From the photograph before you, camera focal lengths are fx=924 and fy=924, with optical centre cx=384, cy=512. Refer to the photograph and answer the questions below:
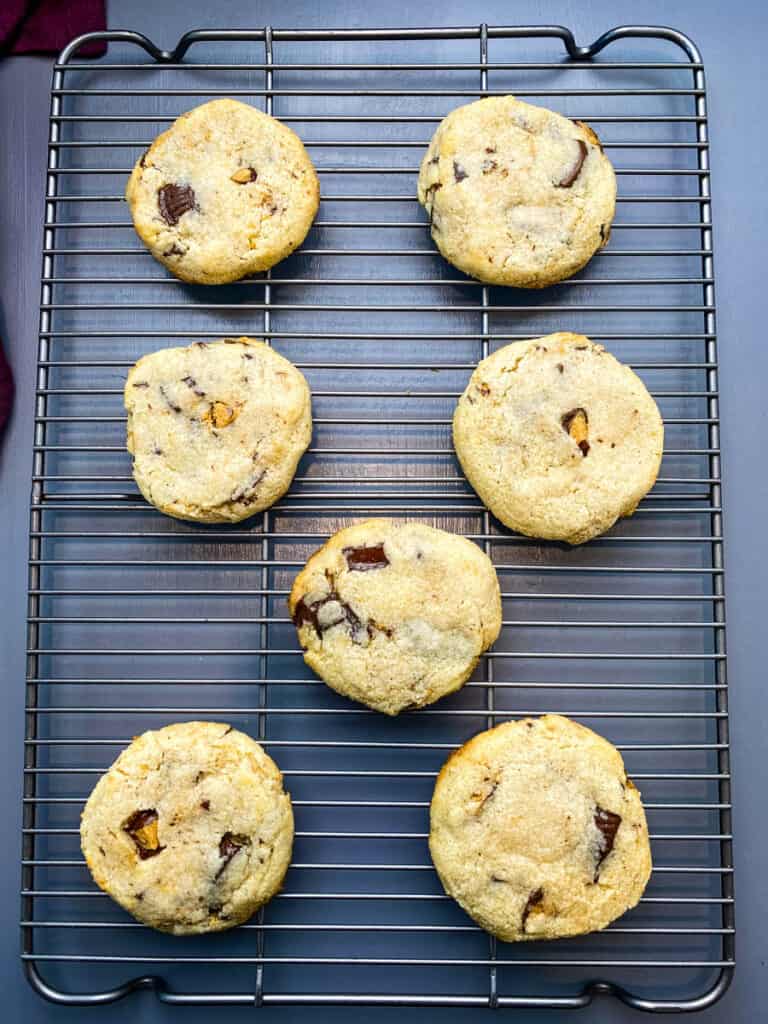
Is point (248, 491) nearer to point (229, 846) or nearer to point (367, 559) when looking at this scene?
point (367, 559)

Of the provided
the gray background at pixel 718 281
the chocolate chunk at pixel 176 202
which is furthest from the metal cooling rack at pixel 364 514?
the chocolate chunk at pixel 176 202

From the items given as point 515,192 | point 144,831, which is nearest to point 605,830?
point 144,831

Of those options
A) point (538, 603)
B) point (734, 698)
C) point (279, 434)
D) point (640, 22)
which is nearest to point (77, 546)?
point (279, 434)

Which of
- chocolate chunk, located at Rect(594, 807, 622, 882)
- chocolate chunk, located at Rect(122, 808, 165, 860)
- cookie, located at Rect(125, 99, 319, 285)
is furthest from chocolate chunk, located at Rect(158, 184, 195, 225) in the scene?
chocolate chunk, located at Rect(594, 807, 622, 882)

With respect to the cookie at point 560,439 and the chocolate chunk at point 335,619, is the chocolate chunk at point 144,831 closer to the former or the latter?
the chocolate chunk at point 335,619

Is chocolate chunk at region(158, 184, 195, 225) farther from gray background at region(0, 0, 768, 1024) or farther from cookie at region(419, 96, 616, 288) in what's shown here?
cookie at region(419, 96, 616, 288)

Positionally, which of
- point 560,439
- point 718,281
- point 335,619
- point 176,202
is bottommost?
point 335,619
